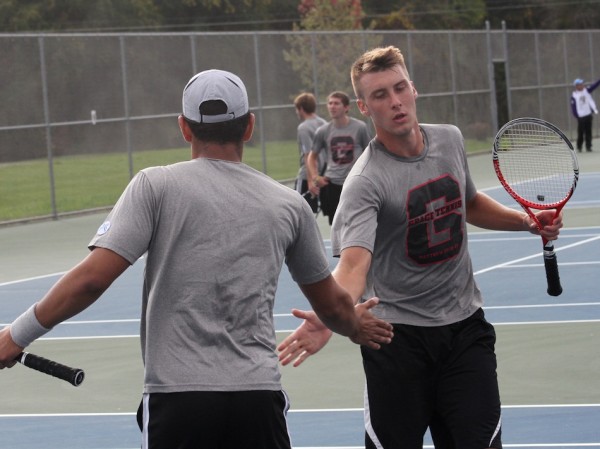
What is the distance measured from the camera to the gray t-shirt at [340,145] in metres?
15.3

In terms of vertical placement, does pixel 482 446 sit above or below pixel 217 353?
below

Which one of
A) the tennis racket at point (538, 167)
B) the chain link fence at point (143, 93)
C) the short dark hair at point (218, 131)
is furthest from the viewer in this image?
the chain link fence at point (143, 93)

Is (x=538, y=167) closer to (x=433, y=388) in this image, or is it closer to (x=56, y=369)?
(x=433, y=388)

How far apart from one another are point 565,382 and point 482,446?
3647mm

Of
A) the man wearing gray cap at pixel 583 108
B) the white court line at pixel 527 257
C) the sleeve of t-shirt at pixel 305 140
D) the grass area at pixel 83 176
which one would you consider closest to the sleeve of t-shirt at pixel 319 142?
the sleeve of t-shirt at pixel 305 140

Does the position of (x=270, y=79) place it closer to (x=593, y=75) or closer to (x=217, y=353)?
(x=593, y=75)

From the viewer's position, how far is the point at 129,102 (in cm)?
2425

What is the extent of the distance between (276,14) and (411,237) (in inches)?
2361

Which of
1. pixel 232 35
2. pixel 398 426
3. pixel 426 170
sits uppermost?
pixel 232 35

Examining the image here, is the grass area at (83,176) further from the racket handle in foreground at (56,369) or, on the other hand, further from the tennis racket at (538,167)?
the racket handle in foreground at (56,369)

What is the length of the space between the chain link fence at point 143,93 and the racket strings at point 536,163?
14316 millimetres

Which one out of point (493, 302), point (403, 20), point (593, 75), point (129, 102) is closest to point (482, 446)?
point (493, 302)

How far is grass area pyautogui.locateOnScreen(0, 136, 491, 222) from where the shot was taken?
79.8ft

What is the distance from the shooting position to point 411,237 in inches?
208
